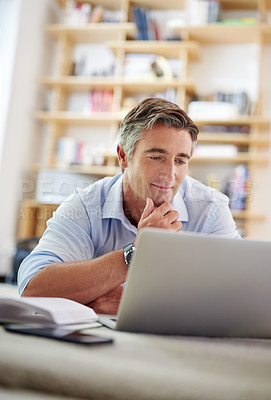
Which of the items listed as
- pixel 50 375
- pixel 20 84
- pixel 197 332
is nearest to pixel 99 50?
pixel 20 84

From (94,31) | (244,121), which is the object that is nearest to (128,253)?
(244,121)

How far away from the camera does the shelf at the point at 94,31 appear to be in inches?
167

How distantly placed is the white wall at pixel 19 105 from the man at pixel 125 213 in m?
2.74

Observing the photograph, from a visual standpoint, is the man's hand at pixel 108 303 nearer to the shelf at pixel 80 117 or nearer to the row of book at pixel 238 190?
the row of book at pixel 238 190

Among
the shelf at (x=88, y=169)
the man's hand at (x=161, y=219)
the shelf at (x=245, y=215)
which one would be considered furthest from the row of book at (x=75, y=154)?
the man's hand at (x=161, y=219)

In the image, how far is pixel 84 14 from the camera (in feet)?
14.5

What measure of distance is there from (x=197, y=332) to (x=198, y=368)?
0.27 metres

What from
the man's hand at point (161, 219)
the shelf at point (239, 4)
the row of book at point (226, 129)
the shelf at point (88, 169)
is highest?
the shelf at point (239, 4)

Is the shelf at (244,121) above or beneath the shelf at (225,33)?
beneath

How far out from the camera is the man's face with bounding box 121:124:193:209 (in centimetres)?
141

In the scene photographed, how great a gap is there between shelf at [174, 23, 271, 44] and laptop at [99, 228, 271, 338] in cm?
362

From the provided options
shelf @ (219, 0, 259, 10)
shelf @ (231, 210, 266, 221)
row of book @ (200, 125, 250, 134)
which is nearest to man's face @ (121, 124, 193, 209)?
shelf @ (231, 210, 266, 221)

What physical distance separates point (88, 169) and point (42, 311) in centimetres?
347

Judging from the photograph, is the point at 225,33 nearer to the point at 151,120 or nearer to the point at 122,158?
the point at 122,158
